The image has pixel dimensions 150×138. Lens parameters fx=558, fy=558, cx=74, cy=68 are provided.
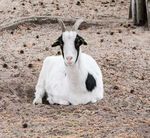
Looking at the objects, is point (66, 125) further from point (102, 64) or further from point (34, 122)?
point (102, 64)

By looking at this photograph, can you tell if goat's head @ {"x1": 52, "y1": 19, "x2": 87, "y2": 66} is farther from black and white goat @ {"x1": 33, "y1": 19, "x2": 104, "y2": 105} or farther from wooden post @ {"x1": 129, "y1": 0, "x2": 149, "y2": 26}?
wooden post @ {"x1": 129, "y1": 0, "x2": 149, "y2": 26}

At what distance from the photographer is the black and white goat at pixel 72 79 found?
757 cm

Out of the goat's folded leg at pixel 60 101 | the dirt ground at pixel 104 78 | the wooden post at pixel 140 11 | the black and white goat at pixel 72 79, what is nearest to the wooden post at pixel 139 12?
the wooden post at pixel 140 11

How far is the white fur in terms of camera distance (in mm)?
7598

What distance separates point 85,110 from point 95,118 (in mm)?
361

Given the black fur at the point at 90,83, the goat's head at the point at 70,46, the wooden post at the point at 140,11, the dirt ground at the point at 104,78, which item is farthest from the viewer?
the wooden post at the point at 140,11

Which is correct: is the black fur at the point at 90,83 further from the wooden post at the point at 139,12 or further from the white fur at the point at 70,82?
the wooden post at the point at 139,12

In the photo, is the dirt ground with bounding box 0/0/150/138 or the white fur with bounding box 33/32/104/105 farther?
the white fur with bounding box 33/32/104/105

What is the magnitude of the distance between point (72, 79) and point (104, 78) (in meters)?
1.35

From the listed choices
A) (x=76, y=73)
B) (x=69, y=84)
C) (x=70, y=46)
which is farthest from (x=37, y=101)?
(x=70, y=46)

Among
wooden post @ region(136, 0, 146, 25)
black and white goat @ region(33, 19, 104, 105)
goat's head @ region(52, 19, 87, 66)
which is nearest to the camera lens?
goat's head @ region(52, 19, 87, 66)

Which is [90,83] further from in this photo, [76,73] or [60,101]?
[60,101]

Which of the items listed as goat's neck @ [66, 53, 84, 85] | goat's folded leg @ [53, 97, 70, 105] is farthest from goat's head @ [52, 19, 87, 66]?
goat's folded leg @ [53, 97, 70, 105]

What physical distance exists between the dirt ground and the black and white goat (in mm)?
166
